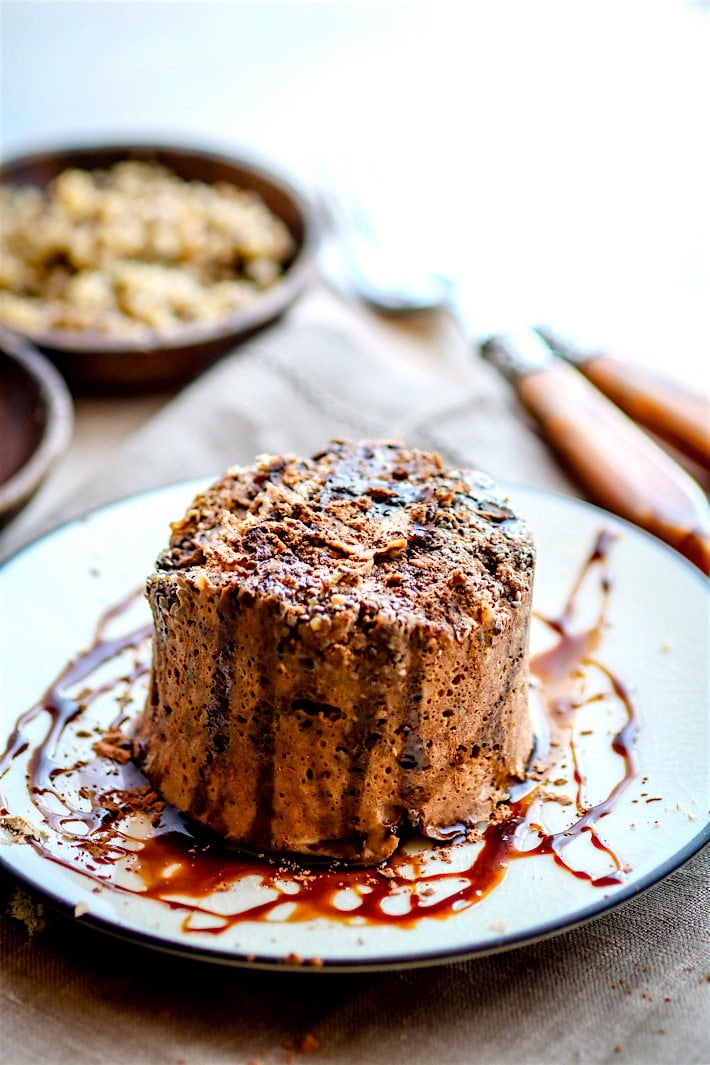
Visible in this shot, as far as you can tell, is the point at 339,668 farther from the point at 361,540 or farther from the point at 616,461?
the point at 616,461

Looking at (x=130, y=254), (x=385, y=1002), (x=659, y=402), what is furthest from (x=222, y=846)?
(x=130, y=254)

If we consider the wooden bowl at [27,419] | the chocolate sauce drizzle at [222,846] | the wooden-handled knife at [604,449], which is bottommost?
the wooden bowl at [27,419]

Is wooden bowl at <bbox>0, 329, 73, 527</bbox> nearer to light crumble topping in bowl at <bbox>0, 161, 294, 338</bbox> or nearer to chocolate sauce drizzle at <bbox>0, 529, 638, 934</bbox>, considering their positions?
light crumble topping in bowl at <bbox>0, 161, 294, 338</bbox>

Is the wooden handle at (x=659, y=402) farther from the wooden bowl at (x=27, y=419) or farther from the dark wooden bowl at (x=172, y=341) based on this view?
the wooden bowl at (x=27, y=419)

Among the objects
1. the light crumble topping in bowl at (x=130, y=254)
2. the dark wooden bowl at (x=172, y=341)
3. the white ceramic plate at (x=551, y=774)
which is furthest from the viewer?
the light crumble topping in bowl at (x=130, y=254)

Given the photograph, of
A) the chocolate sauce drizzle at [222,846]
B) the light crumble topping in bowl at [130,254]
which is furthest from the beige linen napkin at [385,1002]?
the light crumble topping in bowl at [130,254]

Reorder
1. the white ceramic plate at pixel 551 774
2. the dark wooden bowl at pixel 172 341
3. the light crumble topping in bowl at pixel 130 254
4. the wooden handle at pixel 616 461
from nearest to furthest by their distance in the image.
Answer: the white ceramic plate at pixel 551 774, the wooden handle at pixel 616 461, the dark wooden bowl at pixel 172 341, the light crumble topping in bowl at pixel 130 254

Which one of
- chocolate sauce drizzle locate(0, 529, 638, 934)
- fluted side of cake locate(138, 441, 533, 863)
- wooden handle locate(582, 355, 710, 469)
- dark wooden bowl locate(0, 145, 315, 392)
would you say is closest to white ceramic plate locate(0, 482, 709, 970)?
chocolate sauce drizzle locate(0, 529, 638, 934)
